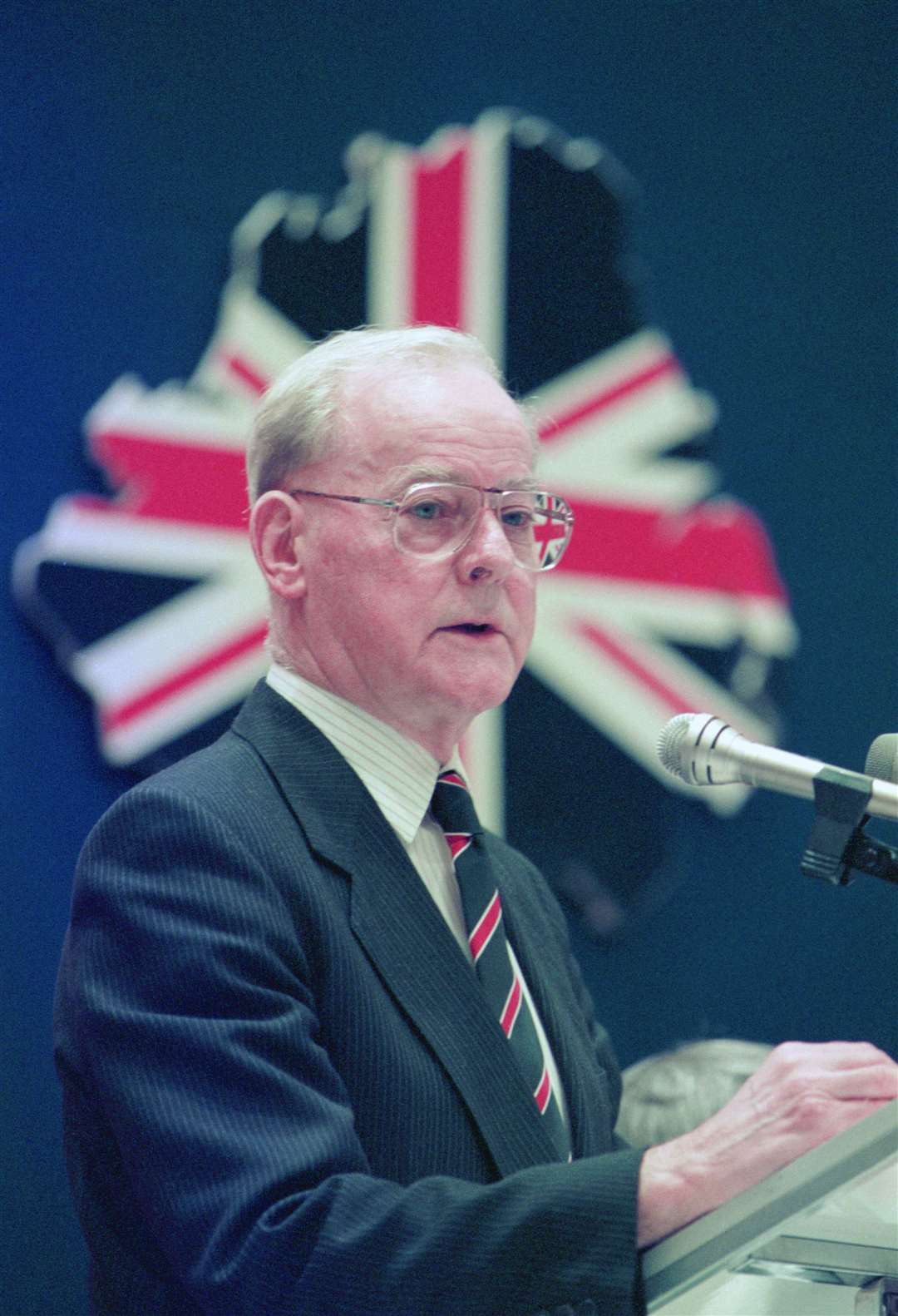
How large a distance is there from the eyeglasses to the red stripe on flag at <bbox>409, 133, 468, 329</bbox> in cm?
125

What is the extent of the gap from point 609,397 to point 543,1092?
1.75 m

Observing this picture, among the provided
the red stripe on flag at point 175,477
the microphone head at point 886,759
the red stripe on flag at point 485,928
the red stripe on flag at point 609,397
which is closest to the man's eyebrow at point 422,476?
the red stripe on flag at point 485,928

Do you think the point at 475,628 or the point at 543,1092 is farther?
the point at 475,628

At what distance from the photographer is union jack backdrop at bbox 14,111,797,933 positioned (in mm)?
2623

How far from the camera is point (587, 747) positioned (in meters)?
2.83

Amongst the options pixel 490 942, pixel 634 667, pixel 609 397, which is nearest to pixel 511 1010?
pixel 490 942

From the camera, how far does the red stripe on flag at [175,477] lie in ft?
8.52

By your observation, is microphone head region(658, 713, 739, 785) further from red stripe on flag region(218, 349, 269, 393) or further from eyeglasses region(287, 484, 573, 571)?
red stripe on flag region(218, 349, 269, 393)

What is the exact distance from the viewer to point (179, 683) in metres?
2.61

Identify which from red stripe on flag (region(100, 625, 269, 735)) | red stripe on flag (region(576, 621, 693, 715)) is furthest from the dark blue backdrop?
red stripe on flag (region(576, 621, 693, 715))

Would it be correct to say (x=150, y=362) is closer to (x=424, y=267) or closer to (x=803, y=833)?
(x=424, y=267)

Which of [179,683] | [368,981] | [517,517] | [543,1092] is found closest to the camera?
[368,981]

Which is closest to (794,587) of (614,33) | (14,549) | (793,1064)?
(614,33)

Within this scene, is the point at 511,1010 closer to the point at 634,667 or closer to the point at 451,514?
the point at 451,514
